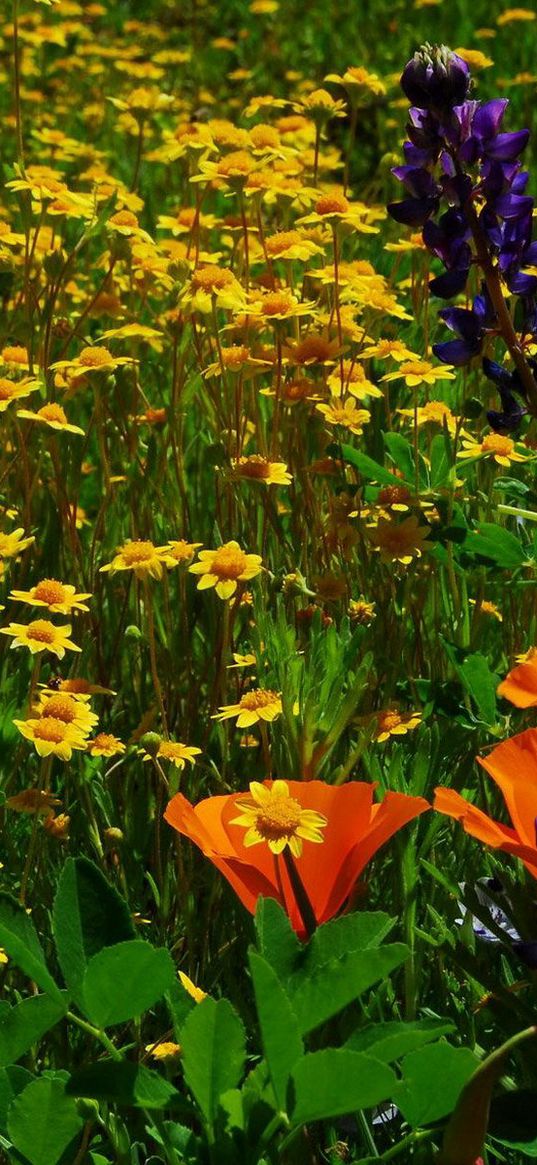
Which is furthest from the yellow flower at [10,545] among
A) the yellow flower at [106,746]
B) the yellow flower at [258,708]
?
the yellow flower at [258,708]

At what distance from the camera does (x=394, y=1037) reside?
863 mm

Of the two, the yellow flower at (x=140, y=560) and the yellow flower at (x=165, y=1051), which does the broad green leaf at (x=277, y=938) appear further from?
the yellow flower at (x=140, y=560)

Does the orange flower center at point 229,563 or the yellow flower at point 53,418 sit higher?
the yellow flower at point 53,418

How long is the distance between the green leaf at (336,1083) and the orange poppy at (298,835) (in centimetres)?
18

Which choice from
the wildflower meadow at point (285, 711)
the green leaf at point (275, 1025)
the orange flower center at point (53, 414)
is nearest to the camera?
the green leaf at point (275, 1025)

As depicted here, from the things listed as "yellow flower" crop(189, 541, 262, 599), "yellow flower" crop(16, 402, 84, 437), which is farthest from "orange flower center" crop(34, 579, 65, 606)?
"yellow flower" crop(16, 402, 84, 437)

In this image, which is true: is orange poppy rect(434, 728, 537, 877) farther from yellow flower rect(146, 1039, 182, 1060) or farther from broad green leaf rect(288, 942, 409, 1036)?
yellow flower rect(146, 1039, 182, 1060)

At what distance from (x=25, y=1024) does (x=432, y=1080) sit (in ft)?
0.85

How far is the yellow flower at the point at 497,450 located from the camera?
168 centimetres

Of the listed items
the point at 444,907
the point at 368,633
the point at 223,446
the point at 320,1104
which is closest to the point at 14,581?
the point at 223,446

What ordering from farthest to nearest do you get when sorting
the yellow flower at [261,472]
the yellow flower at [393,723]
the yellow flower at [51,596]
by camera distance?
the yellow flower at [261,472]
the yellow flower at [51,596]
the yellow flower at [393,723]

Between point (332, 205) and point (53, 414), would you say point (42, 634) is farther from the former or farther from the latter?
point (332, 205)

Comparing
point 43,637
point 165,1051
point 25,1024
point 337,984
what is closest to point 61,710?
point 43,637

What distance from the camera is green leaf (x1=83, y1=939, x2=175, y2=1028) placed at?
0.89 metres
